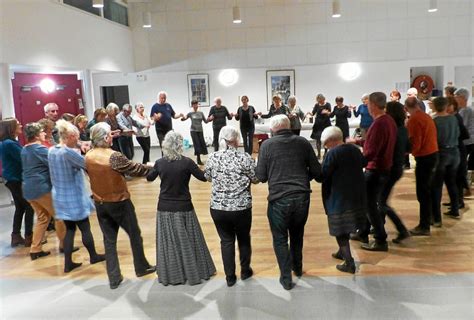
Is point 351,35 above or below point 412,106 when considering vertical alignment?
above

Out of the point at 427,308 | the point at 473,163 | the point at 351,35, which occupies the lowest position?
the point at 427,308

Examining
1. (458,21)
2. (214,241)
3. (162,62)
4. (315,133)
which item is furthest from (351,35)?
(214,241)

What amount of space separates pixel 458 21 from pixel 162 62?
8578 mm

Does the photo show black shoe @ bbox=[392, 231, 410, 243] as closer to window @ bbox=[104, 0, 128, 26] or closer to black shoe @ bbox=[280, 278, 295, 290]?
black shoe @ bbox=[280, 278, 295, 290]

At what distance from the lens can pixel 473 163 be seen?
5961 millimetres

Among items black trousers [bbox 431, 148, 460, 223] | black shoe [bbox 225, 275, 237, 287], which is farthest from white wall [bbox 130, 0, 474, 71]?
black shoe [bbox 225, 275, 237, 287]

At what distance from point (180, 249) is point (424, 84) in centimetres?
1105

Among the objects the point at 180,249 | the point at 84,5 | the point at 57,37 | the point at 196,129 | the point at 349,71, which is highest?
the point at 84,5

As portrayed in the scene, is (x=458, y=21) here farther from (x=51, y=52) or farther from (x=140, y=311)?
(x=140, y=311)

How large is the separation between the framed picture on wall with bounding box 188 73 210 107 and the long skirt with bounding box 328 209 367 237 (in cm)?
977

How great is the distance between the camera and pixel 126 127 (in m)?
7.79

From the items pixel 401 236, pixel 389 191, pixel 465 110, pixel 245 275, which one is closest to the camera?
pixel 245 275

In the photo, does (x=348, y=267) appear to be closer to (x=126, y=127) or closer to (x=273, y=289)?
(x=273, y=289)

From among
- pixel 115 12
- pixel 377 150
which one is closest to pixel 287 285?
pixel 377 150
